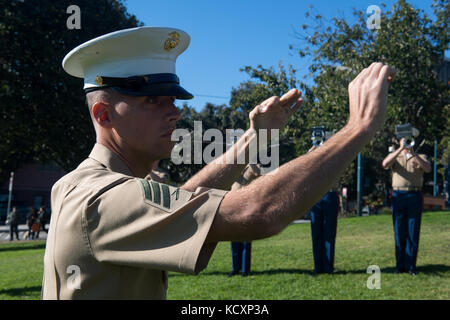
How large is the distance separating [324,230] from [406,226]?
1.37 meters

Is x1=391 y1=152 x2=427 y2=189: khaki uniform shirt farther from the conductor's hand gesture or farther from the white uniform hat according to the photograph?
the white uniform hat

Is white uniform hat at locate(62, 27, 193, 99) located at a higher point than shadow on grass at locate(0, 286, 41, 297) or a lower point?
higher

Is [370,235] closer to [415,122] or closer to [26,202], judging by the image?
[415,122]

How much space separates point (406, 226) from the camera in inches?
299

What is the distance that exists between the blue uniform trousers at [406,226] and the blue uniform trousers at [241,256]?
240cm

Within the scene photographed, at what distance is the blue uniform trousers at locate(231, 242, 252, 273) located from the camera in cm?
750

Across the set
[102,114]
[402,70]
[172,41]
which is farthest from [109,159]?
[402,70]

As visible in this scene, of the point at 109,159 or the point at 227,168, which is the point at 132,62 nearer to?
the point at 109,159

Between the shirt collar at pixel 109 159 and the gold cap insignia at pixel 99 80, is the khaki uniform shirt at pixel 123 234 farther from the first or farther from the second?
the gold cap insignia at pixel 99 80

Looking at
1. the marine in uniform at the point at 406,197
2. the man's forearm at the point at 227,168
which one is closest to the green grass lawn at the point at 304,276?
the marine in uniform at the point at 406,197

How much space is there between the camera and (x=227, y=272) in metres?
7.77

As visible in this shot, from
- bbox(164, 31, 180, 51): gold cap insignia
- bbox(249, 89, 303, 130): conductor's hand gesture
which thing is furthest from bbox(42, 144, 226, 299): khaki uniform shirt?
bbox(249, 89, 303, 130): conductor's hand gesture
